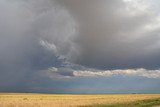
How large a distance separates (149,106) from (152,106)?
857 millimetres

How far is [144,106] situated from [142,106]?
38 centimetres

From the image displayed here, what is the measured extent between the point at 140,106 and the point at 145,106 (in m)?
0.84

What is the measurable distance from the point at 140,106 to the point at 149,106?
147cm

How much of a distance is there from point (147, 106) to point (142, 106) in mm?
934

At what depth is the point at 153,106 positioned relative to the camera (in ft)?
178

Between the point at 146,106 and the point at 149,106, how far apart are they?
57 centimetres

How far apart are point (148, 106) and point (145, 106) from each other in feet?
2.58

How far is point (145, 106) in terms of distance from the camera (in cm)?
5528

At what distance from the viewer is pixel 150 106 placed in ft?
181

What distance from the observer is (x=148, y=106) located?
55.8 m

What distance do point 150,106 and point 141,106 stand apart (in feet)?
4.85

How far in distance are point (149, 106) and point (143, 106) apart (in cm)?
103

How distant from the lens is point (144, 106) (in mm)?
55312

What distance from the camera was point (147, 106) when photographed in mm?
55844
